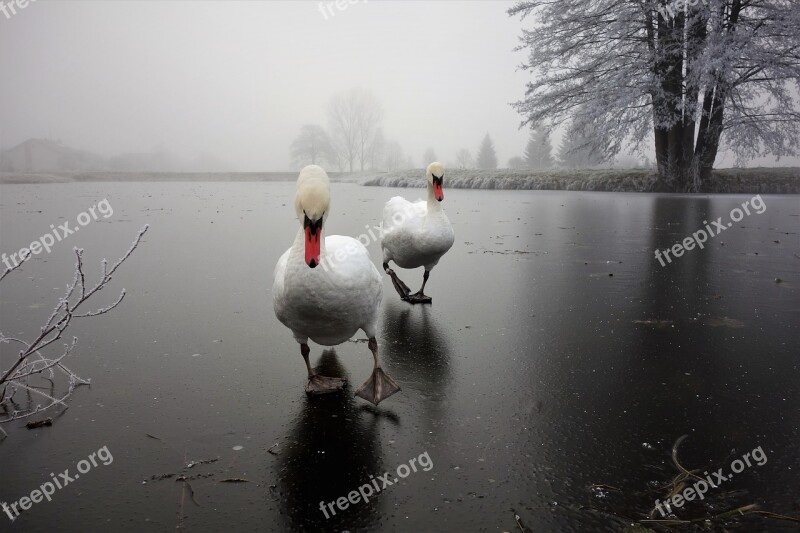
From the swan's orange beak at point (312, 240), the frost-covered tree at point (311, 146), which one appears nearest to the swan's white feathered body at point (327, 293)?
the swan's orange beak at point (312, 240)

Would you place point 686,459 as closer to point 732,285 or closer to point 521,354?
point 521,354

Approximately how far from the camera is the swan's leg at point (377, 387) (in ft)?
A: 9.88

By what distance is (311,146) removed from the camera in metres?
63.2

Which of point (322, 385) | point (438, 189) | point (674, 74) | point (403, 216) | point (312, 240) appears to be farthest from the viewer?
point (674, 74)

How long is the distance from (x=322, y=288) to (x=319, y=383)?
659 millimetres

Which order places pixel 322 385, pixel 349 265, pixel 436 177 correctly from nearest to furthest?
pixel 349 265, pixel 322 385, pixel 436 177

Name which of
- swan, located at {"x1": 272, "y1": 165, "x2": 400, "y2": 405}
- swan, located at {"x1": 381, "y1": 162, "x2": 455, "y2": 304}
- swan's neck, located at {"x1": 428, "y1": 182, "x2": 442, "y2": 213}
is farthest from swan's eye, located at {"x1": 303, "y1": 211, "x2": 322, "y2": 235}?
swan's neck, located at {"x1": 428, "y1": 182, "x2": 442, "y2": 213}

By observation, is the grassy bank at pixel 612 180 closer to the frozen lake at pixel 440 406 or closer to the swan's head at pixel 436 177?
the frozen lake at pixel 440 406

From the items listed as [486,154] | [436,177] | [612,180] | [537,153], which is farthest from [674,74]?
[486,154]

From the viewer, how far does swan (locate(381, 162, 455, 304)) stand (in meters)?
5.27

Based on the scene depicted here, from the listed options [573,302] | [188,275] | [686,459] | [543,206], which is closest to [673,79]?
[543,206]

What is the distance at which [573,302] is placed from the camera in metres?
5.16

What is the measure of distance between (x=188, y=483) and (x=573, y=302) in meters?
4.00

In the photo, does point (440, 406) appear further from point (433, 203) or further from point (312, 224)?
point (433, 203)
